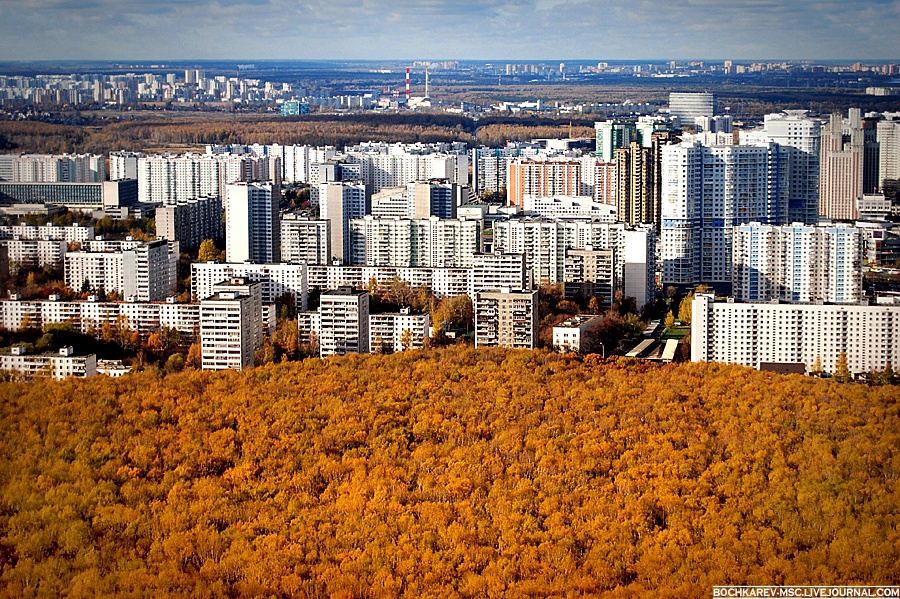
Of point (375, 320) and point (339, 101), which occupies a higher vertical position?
point (339, 101)

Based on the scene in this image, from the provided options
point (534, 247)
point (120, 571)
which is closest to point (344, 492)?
point (120, 571)

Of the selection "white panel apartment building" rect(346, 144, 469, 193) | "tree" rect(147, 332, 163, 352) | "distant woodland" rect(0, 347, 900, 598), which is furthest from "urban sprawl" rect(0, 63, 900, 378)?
"distant woodland" rect(0, 347, 900, 598)

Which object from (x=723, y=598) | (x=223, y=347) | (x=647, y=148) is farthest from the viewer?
(x=647, y=148)

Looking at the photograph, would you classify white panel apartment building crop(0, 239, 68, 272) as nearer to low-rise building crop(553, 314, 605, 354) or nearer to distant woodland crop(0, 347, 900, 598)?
distant woodland crop(0, 347, 900, 598)

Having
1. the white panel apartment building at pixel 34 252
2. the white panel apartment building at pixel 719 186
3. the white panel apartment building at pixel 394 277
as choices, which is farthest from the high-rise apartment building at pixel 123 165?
the white panel apartment building at pixel 719 186

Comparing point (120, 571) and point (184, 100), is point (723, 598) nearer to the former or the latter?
point (120, 571)

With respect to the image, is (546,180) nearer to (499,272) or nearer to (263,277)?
(499,272)
